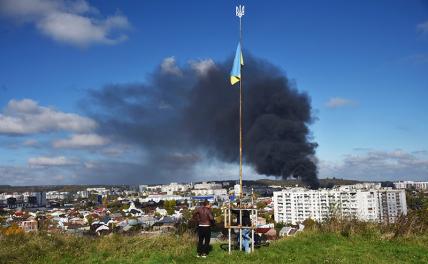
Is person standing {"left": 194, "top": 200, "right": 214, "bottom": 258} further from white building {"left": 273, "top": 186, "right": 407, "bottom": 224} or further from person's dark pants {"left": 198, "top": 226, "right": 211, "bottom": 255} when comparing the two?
white building {"left": 273, "top": 186, "right": 407, "bottom": 224}

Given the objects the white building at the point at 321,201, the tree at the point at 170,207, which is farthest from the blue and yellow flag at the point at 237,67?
the tree at the point at 170,207

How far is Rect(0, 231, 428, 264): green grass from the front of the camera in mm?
8539

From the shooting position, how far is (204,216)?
9.33m

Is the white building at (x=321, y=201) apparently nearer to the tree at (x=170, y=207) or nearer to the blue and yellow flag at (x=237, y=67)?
the tree at (x=170, y=207)

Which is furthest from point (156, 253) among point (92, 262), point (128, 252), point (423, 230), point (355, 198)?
point (355, 198)

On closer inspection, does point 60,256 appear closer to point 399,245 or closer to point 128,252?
point 128,252

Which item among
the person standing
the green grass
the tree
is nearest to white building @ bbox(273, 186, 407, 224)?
the tree

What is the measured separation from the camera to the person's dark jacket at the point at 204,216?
30.5 feet

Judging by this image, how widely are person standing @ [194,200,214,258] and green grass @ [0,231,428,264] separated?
0.23m

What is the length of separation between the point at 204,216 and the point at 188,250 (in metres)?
1.00

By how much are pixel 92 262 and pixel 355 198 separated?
158 feet

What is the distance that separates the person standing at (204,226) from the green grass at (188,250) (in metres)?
0.23

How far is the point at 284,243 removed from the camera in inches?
405

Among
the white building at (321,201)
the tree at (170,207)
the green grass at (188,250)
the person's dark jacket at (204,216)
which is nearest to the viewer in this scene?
the green grass at (188,250)
